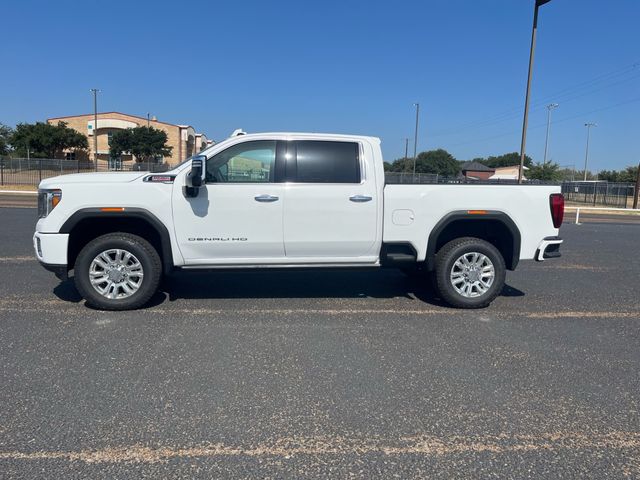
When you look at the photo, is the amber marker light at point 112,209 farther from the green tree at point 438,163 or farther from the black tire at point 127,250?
the green tree at point 438,163

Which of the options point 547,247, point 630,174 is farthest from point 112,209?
point 630,174

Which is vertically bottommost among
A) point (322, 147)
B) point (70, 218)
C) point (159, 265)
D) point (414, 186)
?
point (159, 265)

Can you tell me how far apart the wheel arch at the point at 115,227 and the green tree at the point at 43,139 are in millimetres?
68207

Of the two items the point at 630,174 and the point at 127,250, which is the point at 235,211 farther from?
the point at 630,174

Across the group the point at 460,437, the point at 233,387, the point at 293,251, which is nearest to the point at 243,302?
the point at 293,251

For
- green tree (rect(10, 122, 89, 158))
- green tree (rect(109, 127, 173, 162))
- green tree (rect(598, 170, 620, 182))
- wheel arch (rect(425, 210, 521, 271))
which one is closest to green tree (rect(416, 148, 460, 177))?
green tree (rect(598, 170, 620, 182))

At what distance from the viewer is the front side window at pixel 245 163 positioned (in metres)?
5.50

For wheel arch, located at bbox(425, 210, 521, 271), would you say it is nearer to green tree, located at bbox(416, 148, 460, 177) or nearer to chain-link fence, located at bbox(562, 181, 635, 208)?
chain-link fence, located at bbox(562, 181, 635, 208)

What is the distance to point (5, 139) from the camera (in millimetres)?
74938

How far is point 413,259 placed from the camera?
226 inches

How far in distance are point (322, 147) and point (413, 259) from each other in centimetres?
168

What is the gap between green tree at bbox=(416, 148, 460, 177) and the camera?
10019 cm

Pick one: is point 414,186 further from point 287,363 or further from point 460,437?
point 460,437

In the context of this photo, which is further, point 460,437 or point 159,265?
point 159,265
